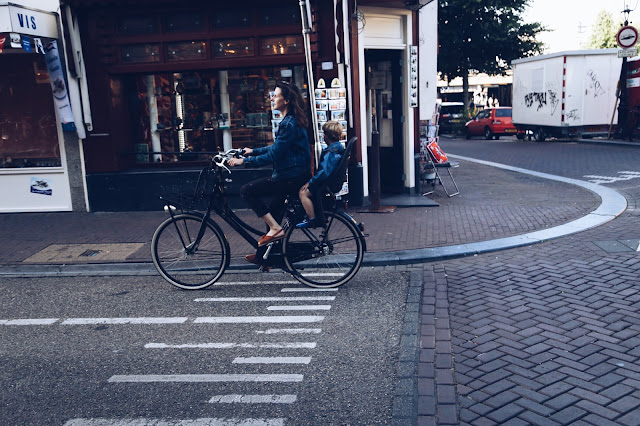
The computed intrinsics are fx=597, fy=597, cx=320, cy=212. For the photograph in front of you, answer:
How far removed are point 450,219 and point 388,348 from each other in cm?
475

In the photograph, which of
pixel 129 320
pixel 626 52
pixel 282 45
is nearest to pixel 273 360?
pixel 129 320

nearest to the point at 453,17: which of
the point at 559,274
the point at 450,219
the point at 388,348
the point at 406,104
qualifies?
the point at 406,104

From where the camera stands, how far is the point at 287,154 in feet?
18.8

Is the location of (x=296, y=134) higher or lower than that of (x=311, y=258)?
higher

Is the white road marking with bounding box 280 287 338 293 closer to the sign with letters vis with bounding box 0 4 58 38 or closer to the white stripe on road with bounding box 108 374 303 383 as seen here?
the white stripe on road with bounding box 108 374 303 383

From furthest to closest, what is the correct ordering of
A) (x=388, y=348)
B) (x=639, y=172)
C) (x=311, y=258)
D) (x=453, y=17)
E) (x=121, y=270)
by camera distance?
(x=453, y=17), (x=639, y=172), (x=121, y=270), (x=311, y=258), (x=388, y=348)

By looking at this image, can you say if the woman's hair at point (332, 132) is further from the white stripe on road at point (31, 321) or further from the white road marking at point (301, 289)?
the white stripe on road at point (31, 321)

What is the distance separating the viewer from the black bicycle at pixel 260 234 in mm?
5863

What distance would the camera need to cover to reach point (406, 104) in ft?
34.9

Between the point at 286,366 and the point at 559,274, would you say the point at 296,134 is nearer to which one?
the point at 286,366

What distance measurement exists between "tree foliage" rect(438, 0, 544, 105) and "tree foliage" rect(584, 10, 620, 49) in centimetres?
2970

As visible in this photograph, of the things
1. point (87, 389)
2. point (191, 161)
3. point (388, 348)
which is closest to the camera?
point (87, 389)

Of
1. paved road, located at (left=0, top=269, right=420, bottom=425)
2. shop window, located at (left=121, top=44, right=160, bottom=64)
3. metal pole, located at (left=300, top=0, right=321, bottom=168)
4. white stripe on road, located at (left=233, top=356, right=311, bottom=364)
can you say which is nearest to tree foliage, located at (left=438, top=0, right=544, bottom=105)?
shop window, located at (left=121, top=44, right=160, bottom=64)

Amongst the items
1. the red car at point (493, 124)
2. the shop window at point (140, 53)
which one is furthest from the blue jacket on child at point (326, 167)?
the red car at point (493, 124)
